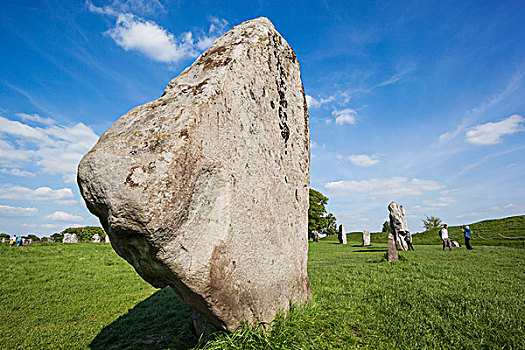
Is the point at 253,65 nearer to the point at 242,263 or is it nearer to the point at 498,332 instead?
the point at 242,263

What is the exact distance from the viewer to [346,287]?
7395 mm

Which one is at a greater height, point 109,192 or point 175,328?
point 109,192

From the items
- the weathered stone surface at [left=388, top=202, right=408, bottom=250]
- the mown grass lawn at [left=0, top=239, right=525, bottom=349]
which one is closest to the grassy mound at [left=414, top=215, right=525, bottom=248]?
the weathered stone surface at [left=388, top=202, right=408, bottom=250]

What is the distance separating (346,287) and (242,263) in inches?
181

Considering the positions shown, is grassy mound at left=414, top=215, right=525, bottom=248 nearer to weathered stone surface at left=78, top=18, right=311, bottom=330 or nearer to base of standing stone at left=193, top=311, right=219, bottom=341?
weathered stone surface at left=78, top=18, right=311, bottom=330

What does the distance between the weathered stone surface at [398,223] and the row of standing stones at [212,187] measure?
18.4 metres

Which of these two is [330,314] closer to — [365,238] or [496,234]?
[365,238]

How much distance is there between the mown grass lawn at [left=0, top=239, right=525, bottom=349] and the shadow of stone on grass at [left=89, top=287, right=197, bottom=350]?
21 mm

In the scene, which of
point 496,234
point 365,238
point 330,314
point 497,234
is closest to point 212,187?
point 330,314

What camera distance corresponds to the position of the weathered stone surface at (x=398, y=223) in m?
21.2

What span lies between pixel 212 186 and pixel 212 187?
0.01 metres

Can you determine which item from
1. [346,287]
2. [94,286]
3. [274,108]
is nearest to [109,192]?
[274,108]

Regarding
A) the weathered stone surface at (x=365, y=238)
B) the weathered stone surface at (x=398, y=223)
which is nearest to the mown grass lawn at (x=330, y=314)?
the weathered stone surface at (x=398, y=223)

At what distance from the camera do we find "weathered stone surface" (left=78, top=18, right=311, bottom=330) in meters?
3.00
